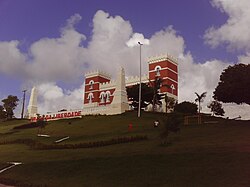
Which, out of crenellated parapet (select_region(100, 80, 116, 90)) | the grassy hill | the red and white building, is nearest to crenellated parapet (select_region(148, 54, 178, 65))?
the red and white building

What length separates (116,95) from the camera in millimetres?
76250

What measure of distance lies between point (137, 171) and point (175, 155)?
504 cm

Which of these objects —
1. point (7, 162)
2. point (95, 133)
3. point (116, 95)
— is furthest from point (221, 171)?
point (116, 95)

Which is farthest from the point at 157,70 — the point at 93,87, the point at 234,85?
the point at 234,85

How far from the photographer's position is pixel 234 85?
199ft

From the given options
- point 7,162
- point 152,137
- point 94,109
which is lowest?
point 7,162

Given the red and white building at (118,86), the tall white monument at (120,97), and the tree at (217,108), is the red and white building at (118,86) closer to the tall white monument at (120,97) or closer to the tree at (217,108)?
the tall white monument at (120,97)

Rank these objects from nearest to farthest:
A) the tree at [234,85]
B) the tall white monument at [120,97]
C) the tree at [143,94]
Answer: the tree at [234,85], the tall white monument at [120,97], the tree at [143,94]

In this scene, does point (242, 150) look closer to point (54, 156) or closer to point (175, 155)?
point (175, 155)

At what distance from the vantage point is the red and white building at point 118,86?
250 feet

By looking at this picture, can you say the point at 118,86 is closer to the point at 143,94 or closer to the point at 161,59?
the point at 143,94

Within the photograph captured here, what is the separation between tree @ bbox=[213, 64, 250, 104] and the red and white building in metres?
21.5

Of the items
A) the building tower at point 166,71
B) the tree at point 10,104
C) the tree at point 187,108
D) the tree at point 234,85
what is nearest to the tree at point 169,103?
the tree at point 187,108

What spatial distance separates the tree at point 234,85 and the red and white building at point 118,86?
70.6 ft
